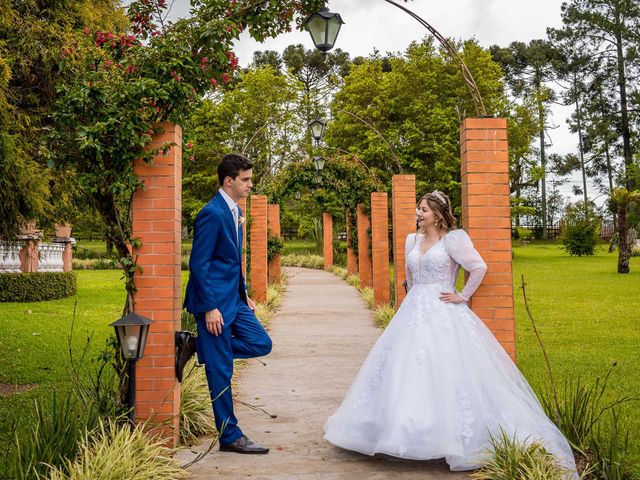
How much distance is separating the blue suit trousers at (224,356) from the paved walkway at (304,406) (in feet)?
0.74

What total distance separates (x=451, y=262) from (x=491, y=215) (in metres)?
0.62

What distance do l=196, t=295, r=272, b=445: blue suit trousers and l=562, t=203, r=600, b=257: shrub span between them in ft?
110

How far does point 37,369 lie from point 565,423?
6532mm

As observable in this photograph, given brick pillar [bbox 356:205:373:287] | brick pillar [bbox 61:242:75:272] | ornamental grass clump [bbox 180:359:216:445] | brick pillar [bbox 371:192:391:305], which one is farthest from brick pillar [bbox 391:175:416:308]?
brick pillar [bbox 61:242:75:272]

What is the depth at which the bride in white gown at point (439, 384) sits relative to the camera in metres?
4.09

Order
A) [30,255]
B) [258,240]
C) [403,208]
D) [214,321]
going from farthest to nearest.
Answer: [30,255]
[258,240]
[403,208]
[214,321]

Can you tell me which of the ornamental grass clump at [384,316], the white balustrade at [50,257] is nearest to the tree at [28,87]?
the ornamental grass clump at [384,316]

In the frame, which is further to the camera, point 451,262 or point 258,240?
point 258,240

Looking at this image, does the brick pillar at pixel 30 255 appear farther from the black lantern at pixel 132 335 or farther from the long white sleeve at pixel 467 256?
the long white sleeve at pixel 467 256

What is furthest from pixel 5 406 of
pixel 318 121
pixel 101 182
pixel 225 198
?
pixel 318 121

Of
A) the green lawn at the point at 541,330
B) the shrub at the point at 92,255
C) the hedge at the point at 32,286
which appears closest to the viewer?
the green lawn at the point at 541,330

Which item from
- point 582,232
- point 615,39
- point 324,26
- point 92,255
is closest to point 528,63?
point 615,39

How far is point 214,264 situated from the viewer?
4539 millimetres

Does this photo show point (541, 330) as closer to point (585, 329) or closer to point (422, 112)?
point (585, 329)
